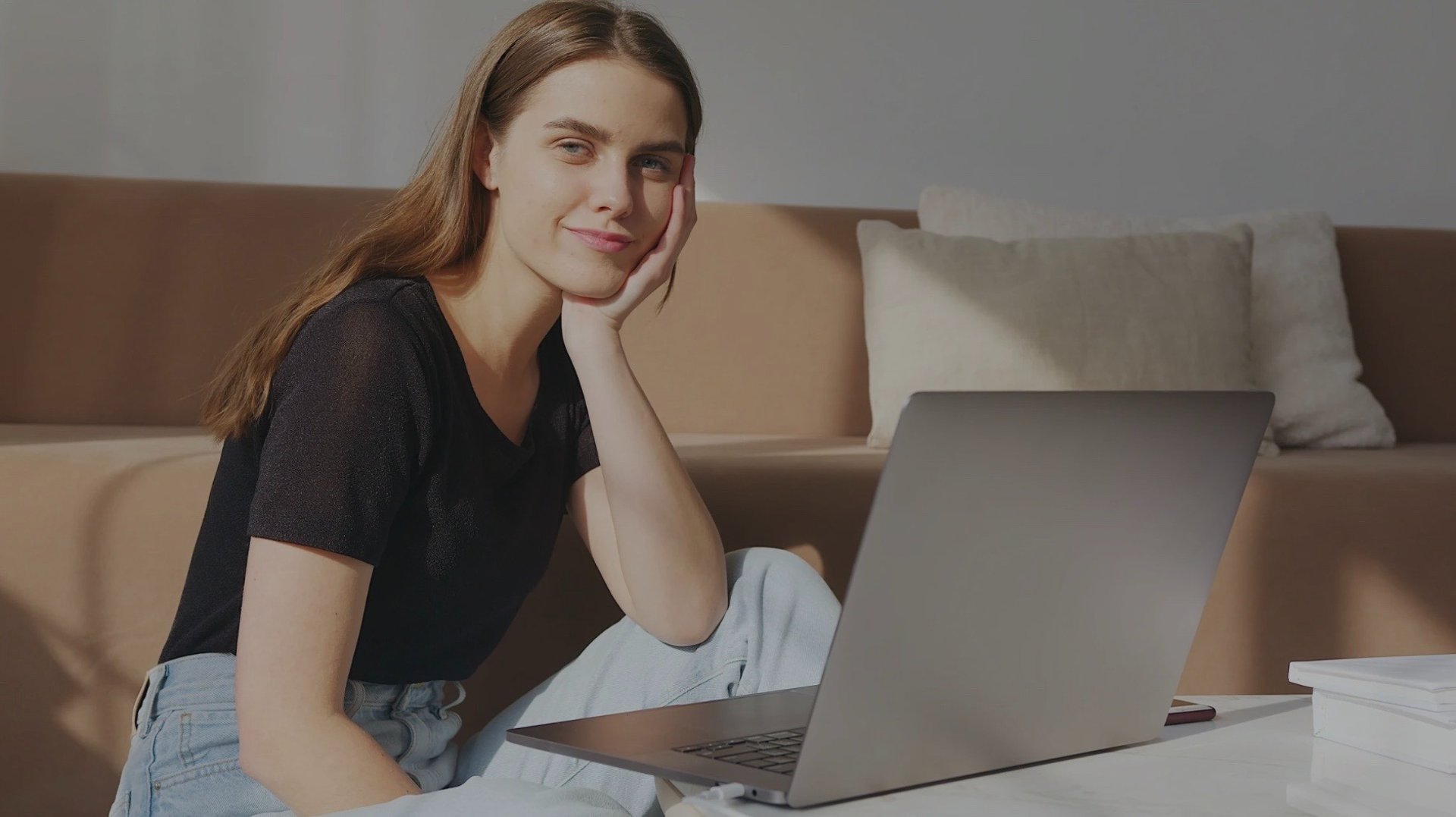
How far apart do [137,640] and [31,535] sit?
18 centimetres

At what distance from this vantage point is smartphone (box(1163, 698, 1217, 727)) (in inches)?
38.0

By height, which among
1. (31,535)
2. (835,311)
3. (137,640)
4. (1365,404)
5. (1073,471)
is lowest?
(137,640)

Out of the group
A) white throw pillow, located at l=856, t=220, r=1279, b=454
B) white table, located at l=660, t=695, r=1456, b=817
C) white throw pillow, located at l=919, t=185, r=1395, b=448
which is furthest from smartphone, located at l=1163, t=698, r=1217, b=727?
white throw pillow, located at l=919, t=185, r=1395, b=448

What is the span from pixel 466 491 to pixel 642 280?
0.29 m

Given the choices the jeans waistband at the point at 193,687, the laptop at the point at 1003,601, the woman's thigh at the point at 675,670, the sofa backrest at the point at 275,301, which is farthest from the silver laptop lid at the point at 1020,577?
the sofa backrest at the point at 275,301

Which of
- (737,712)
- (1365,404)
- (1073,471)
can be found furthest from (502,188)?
(1365,404)

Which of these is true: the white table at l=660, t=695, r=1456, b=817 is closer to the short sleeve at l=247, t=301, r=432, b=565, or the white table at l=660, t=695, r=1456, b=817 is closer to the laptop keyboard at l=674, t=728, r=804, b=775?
the laptop keyboard at l=674, t=728, r=804, b=775

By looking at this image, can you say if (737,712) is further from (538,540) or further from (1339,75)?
(1339,75)

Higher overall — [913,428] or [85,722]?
[913,428]

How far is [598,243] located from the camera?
1314 millimetres

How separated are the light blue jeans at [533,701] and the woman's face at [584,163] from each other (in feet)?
1.15

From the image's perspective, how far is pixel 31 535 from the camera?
5.46ft

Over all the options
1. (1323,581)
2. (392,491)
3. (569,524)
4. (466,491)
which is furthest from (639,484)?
(1323,581)

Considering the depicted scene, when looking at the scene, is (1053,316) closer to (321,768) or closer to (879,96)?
(879,96)
